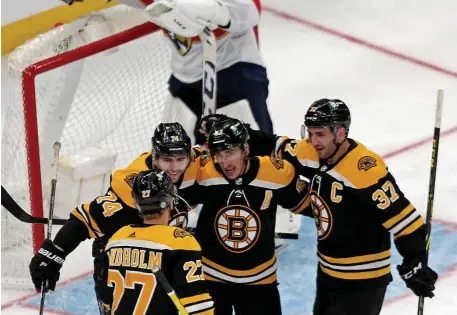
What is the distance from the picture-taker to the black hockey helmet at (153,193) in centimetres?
317

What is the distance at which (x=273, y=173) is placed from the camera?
145 inches

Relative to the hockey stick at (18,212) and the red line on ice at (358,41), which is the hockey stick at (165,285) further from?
the red line on ice at (358,41)

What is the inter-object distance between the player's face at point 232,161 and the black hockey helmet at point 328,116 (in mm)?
214

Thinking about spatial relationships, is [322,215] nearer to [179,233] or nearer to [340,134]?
[340,134]

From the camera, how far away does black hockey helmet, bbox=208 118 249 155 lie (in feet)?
11.7

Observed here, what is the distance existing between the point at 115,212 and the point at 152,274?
0.57 metres

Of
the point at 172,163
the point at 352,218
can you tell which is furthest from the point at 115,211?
the point at 352,218

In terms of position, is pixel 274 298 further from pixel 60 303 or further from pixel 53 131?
pixel 53 131

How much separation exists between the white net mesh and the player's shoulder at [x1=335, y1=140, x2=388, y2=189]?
5.14 feet

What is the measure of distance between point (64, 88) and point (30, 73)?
1.06 feet

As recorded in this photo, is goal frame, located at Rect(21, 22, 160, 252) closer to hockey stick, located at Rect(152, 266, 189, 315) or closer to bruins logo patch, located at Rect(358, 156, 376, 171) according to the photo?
bruins logo patch, located at Rect(358, 156, 376, 171)

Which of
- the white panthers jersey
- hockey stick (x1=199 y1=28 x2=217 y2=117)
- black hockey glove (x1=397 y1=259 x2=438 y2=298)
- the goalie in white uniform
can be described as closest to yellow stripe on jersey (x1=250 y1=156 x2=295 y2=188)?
black hockey glove (x1=397 y1=259 x2=438 y2=298)

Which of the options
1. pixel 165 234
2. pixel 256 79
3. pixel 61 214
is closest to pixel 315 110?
pixel 165 234

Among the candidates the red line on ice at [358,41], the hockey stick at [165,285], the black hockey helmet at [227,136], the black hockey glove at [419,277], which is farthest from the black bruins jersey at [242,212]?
the red line on ice at [358,41]
